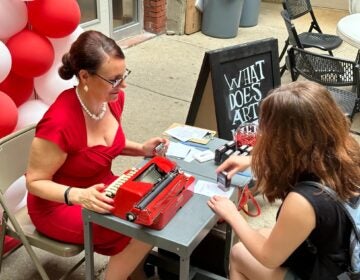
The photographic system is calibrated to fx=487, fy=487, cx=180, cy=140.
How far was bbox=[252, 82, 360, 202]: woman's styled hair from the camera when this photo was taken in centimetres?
155

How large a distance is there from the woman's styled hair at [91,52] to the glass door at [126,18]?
3.98 m

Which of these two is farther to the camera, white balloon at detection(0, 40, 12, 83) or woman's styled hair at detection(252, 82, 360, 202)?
white balloon at detection(0, 40, 12, 83)

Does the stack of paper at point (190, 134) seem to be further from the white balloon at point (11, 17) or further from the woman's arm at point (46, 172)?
the white balloon at point (11, 17)

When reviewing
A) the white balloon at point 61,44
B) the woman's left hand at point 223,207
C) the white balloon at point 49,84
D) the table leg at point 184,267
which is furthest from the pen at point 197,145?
the white balloon at point 61,44

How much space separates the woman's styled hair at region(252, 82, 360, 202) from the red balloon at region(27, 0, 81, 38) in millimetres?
1304

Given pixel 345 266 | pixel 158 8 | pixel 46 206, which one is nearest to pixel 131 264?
pixel 46 206

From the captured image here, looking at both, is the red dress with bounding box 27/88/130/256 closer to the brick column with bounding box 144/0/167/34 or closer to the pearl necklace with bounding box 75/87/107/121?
the pearl necklace with bounding box 75/87/107/121

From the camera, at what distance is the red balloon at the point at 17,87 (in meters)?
2.50

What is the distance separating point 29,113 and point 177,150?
2.96 ft

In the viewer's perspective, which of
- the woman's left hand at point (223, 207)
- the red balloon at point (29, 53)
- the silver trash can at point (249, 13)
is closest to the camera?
the woman's left hand at point (223, 207)

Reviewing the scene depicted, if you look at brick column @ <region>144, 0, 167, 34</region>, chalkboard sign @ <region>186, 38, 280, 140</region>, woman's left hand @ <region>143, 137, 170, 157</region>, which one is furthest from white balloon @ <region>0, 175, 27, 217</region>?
brick column @ <region>144, 0, 167, 34</region>

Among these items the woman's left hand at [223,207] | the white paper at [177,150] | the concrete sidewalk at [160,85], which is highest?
the woman's left hand at [223,207]

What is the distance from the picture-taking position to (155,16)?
6172 mm

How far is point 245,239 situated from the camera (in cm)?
173
